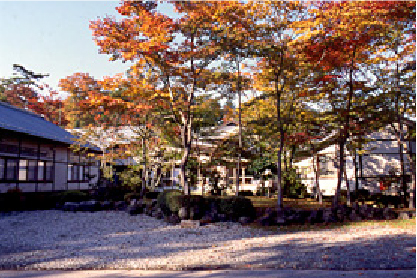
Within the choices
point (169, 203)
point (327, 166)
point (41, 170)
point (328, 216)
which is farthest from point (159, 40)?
point (327, 166)

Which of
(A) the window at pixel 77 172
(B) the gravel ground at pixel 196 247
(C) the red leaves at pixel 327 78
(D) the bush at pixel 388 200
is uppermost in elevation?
(C) the red leaves at pixel 327 78

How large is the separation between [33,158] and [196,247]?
38.7 feet

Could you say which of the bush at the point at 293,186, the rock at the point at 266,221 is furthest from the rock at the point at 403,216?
the bush at the point at 293,186

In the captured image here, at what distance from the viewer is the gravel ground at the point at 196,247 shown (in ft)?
18.7

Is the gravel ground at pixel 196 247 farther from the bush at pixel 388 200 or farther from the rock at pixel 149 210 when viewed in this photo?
the bush at pixel 388 200

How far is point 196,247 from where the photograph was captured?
23.4 feet

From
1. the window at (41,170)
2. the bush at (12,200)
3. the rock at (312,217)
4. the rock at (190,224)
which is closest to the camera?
the rock at (190,224)

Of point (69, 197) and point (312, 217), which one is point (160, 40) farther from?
point (69, 197)

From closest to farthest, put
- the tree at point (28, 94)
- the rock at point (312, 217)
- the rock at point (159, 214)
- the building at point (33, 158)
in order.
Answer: the rock at point (312, 217)
the rock at point (159, 214)
the building at point (33, 158)
the tree at point (28, 94)

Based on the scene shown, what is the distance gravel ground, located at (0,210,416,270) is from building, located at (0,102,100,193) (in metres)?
→ 4.80

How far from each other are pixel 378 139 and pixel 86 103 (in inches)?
520

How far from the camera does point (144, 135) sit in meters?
15.7

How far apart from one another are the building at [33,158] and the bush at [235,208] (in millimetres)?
8523

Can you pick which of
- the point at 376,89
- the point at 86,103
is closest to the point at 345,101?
the point at 376,89
